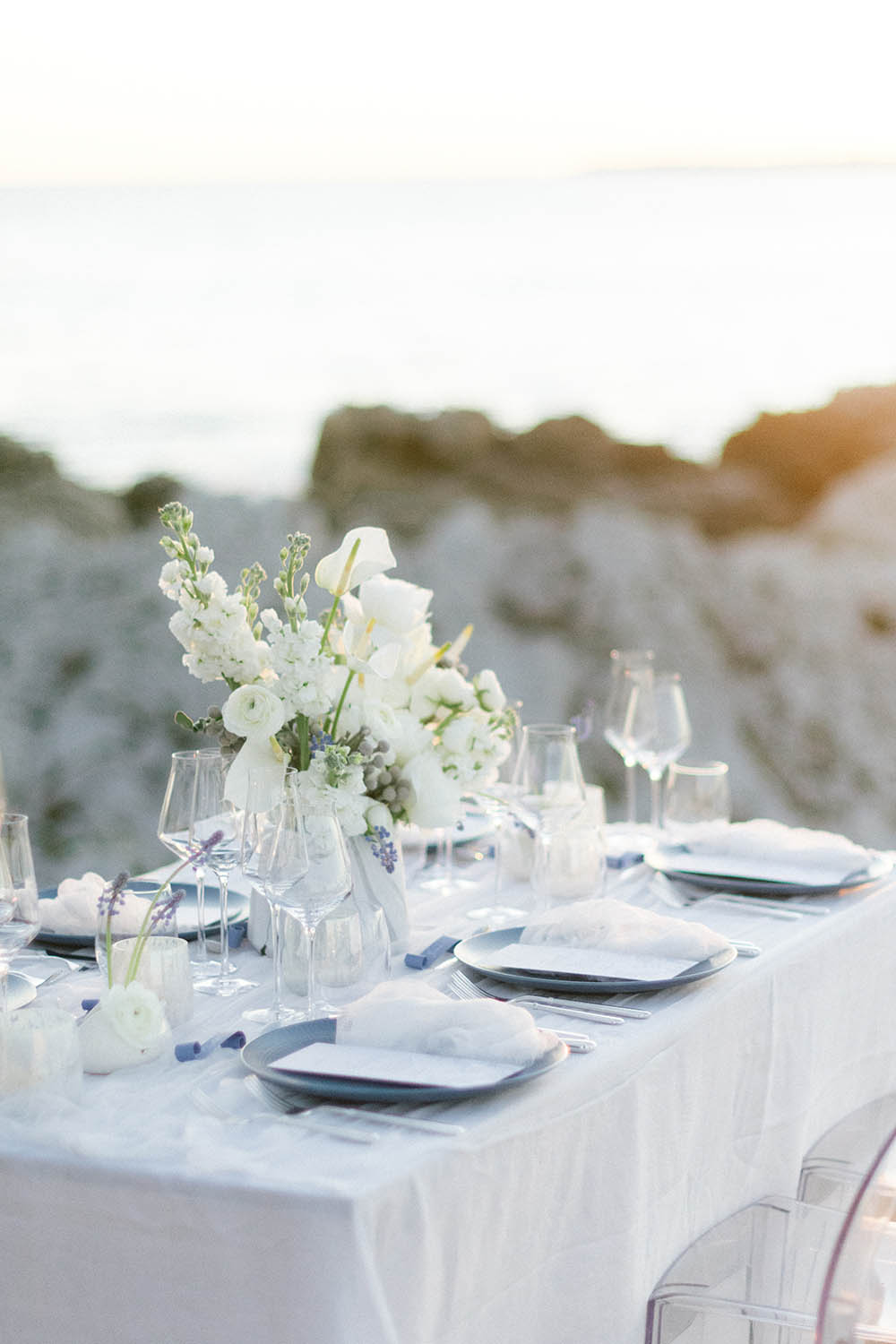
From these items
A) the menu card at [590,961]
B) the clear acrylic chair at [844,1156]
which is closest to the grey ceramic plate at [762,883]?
the clear acrylic chair at [844,1156]

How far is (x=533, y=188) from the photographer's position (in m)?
6.69

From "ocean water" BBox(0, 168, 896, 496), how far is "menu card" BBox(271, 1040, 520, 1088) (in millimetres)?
5651

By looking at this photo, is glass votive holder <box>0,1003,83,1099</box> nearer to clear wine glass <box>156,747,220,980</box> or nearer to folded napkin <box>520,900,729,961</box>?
clear wine glass <box>156,747,220,980</box>

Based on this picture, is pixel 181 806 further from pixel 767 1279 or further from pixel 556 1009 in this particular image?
pixel 767 1279

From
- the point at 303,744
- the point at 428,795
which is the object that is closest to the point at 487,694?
the point at 428,795

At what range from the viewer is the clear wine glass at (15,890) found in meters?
1.34

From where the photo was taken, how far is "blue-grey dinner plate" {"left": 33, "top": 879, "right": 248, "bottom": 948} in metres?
1.69

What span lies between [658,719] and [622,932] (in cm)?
68

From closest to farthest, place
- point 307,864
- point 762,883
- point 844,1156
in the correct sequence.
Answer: point 307,864, point 844,1156, point 762,883

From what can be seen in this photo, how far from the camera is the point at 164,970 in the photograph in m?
1.42

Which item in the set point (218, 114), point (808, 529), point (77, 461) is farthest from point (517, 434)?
point (218, 114)

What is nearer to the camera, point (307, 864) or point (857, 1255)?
point (857, 1255)

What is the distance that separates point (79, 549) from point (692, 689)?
3803mm

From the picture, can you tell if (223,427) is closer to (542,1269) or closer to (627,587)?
(627,587)
